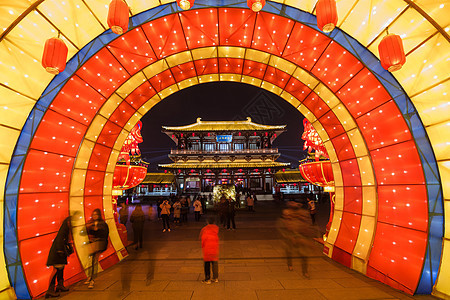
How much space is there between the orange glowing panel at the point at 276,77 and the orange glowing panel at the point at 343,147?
2868 mm

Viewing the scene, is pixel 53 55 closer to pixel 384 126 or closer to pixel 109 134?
pixel 109 134

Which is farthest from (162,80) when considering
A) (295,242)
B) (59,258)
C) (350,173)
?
(295,242)

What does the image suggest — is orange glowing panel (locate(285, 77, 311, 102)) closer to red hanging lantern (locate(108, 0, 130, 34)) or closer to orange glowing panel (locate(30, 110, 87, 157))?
red hanging lantern (locate(108, 0, 130, 34))

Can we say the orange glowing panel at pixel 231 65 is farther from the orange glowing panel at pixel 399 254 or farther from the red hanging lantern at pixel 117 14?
the orange glowing panel at pixel 399 254

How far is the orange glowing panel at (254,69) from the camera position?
25.1ft

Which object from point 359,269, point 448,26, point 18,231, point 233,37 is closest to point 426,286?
point 359,269

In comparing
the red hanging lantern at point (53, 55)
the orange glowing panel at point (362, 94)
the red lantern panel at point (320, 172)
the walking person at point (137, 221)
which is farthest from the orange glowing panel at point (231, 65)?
the walking person at point (137, 221)

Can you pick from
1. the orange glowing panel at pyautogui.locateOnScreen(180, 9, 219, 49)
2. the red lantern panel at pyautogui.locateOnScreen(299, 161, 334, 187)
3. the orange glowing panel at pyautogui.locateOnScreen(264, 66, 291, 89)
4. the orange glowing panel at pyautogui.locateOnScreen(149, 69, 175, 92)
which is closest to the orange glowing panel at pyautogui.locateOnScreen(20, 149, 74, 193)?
the orange glowing panel at pyautogui.locateOnScreen(149, 69, 175, 92)

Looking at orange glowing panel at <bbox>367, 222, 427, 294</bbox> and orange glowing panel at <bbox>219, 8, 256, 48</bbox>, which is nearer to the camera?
orange glowing panel at <bbox>367, 222, 427, 294</bbox>

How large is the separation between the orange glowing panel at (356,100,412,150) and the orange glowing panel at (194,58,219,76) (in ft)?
17.6

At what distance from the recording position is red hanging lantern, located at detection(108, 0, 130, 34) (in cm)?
377

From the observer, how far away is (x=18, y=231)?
4.55m

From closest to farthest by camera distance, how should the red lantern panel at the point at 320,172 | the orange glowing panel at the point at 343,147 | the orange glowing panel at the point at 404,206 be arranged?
1. the orange glowing panel at the point at 404,206
2. the orange glowing panel at the point at 343,147
3. the red lantern panel at the point at 320,172

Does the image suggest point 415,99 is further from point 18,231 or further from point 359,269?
point 18,231
